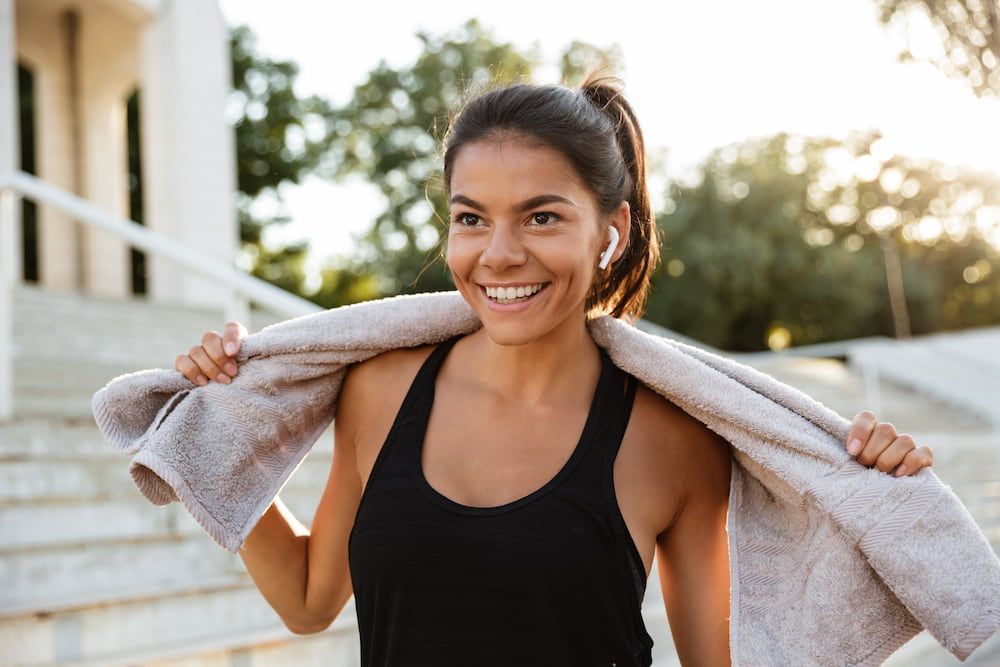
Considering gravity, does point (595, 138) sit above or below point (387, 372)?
above

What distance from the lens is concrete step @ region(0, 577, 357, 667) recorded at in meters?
2.65

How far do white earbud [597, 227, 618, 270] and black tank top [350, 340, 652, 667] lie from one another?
353 mm

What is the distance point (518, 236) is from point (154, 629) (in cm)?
202

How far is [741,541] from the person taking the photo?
181 centimetres

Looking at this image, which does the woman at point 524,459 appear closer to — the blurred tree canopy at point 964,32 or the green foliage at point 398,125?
the blurred tree canopy at point 964,32

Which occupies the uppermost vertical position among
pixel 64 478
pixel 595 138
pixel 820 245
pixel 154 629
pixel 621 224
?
pixel 595 138

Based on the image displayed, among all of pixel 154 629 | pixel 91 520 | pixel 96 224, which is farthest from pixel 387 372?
pixel 96 224

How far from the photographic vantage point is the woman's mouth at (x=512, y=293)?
1647 mm

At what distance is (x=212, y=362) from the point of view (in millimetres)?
1823

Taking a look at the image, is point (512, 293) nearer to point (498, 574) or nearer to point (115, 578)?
point (498, 574)

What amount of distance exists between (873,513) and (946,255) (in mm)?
26256

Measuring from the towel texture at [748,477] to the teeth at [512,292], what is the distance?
270 millimetres

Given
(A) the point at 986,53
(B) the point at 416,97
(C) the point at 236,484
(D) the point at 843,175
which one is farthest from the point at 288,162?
(C) the point at 236,484

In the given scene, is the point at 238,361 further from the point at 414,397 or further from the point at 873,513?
the point at 873,513
